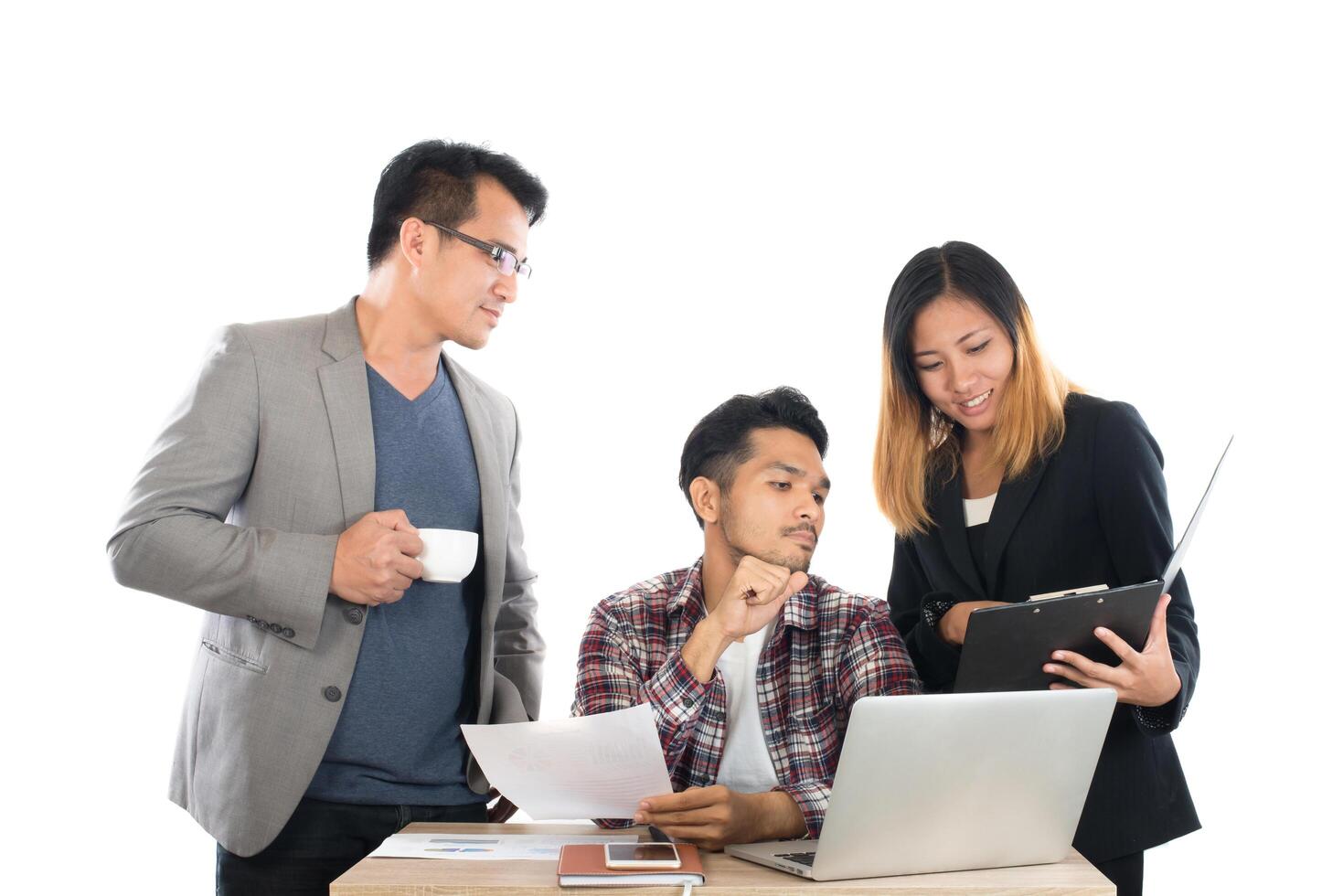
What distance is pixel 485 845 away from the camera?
157cm

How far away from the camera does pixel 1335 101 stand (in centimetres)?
301

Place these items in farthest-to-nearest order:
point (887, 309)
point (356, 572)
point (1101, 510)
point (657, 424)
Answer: point (657, 424)
point (887, 309)
point (1101, 510)
point (356, 572)

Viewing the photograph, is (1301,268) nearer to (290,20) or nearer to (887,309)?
(887,309)

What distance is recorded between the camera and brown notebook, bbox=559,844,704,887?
1.33 meters

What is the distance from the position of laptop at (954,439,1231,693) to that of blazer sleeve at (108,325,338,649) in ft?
3.10

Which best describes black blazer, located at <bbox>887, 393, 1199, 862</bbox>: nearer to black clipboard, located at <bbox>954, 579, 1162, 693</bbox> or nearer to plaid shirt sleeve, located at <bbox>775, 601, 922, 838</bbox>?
plaid shirt sleeve, located at <bbox>775, 601, 922, 838</bbox>

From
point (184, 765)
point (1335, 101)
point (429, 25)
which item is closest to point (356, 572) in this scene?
point (184, 765)

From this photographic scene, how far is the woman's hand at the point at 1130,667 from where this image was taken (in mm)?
1519

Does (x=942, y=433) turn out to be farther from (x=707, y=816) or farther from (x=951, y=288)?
(x=707, y=816)

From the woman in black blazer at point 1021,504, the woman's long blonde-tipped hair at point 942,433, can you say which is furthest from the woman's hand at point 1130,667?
the woman's long blonde-tipped hair at point 942,433

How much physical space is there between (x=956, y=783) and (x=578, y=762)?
0.50 m

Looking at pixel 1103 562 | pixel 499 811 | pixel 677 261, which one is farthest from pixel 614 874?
pixel 677 261

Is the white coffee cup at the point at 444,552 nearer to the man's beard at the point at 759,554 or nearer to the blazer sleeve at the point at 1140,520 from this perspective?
the man's beard at the point at 759,554

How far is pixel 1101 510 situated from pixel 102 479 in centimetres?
263
